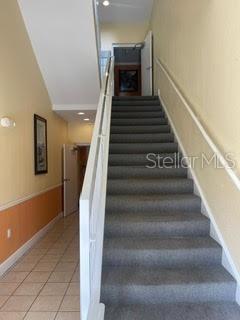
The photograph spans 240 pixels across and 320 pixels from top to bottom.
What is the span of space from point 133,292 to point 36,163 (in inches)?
126

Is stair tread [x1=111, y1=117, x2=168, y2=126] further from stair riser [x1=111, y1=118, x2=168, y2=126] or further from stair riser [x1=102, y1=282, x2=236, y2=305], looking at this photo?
stair riser [x1=102, y1=282, x2=236, y2=305]

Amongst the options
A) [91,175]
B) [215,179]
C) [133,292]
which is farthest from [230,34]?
[133,292]

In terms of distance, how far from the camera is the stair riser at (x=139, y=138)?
4.39 metres

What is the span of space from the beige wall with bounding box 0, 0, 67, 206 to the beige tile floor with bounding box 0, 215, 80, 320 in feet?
2.89

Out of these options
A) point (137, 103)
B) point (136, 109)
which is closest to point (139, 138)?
point (136, 109)

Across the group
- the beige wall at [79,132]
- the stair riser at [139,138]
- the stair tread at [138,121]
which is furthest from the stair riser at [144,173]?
the beige wall at [79,132]

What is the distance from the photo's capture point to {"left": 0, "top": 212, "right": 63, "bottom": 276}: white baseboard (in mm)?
3476

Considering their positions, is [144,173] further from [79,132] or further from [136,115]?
[79,132]

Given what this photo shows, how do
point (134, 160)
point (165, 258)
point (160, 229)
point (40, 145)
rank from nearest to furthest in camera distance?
1. point (165, 258)
2. point (160, 229)
3. point (134, 160)
4. point (40, 145)

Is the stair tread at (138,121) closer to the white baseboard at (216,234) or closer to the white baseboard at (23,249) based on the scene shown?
the white baseboard at (216,234)

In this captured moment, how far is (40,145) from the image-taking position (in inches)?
202

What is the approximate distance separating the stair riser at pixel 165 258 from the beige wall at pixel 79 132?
5.59m

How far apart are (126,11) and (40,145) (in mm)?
4179

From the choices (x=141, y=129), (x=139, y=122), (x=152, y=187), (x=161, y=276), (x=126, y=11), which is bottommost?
(x=161, y=276)
